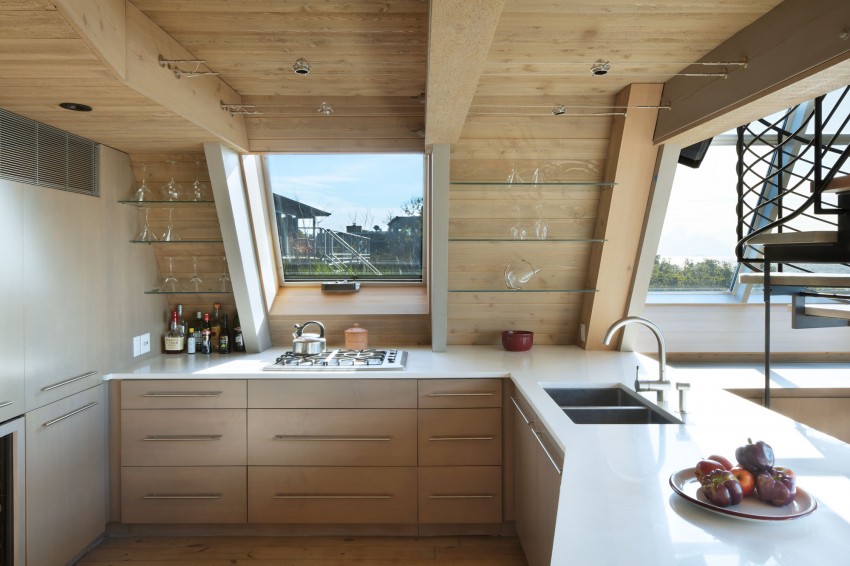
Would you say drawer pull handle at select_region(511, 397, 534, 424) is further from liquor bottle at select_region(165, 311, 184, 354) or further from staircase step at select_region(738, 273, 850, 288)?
liquor bottle at select_region(165, 311, 184, 354)

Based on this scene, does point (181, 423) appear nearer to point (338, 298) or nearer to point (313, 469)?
point (313, 469)

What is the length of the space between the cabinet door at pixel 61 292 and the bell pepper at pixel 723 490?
99.0 inches

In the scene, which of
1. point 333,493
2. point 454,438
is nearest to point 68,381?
point 333,493

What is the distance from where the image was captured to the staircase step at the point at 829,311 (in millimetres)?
2554

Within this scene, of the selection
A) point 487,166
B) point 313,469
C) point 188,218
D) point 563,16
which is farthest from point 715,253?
point 188,218

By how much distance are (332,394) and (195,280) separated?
1.16 meters

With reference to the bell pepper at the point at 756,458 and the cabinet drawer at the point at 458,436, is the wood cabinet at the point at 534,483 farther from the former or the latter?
the bell pepper at the point at 756,458

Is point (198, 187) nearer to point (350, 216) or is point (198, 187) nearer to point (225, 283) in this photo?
point (225, 283)

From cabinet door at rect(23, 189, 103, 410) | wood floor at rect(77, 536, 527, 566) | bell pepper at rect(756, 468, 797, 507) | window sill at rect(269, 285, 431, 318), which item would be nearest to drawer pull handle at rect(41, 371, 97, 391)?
cabinet door at rect(23, 189, 103, 410)

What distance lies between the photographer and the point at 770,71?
2.03m

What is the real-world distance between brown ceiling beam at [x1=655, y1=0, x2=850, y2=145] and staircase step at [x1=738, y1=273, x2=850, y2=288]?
0.73m

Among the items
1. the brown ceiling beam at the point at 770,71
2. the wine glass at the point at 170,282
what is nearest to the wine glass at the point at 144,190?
the wine glass at the point at 170,282

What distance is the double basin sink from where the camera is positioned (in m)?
2.37

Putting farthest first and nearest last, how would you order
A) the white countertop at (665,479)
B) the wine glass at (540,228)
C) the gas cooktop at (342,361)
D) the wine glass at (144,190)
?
the wine glass at (540,228) → the wine glass at (144,190) → the gas cooktop at (342,361) → the white countertop at (665,479)
